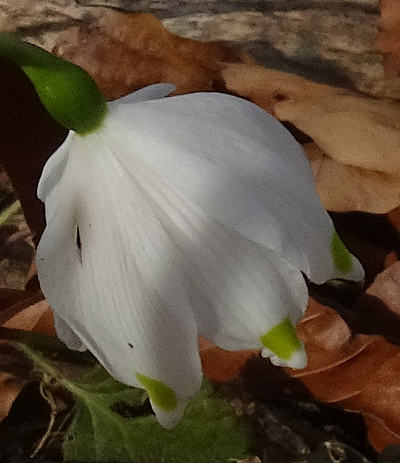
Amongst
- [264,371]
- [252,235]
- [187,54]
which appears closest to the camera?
[252,235]

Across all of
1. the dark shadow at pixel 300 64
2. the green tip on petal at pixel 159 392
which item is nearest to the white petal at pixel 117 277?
the green tip on petal at pixel 159 392

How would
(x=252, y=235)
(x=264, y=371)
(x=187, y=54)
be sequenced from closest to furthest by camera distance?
1. (x=252, y=235)
2. (x=264, y=371)
3. (x=187, y=54)

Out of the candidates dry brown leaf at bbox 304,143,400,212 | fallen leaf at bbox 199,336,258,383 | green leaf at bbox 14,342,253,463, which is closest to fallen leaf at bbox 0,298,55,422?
green leaf at bbox 14,342,253,463

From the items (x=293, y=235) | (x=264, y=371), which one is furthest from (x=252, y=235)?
(x=264, y=371)

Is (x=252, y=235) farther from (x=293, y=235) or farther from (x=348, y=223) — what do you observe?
(x=348, y=223)

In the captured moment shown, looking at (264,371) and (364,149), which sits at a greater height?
(364,149)

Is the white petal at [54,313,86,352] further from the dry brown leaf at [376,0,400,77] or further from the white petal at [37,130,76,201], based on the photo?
the dry brown leaf at [376,0,400,77]

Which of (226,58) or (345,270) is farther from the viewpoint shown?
(226,58)
